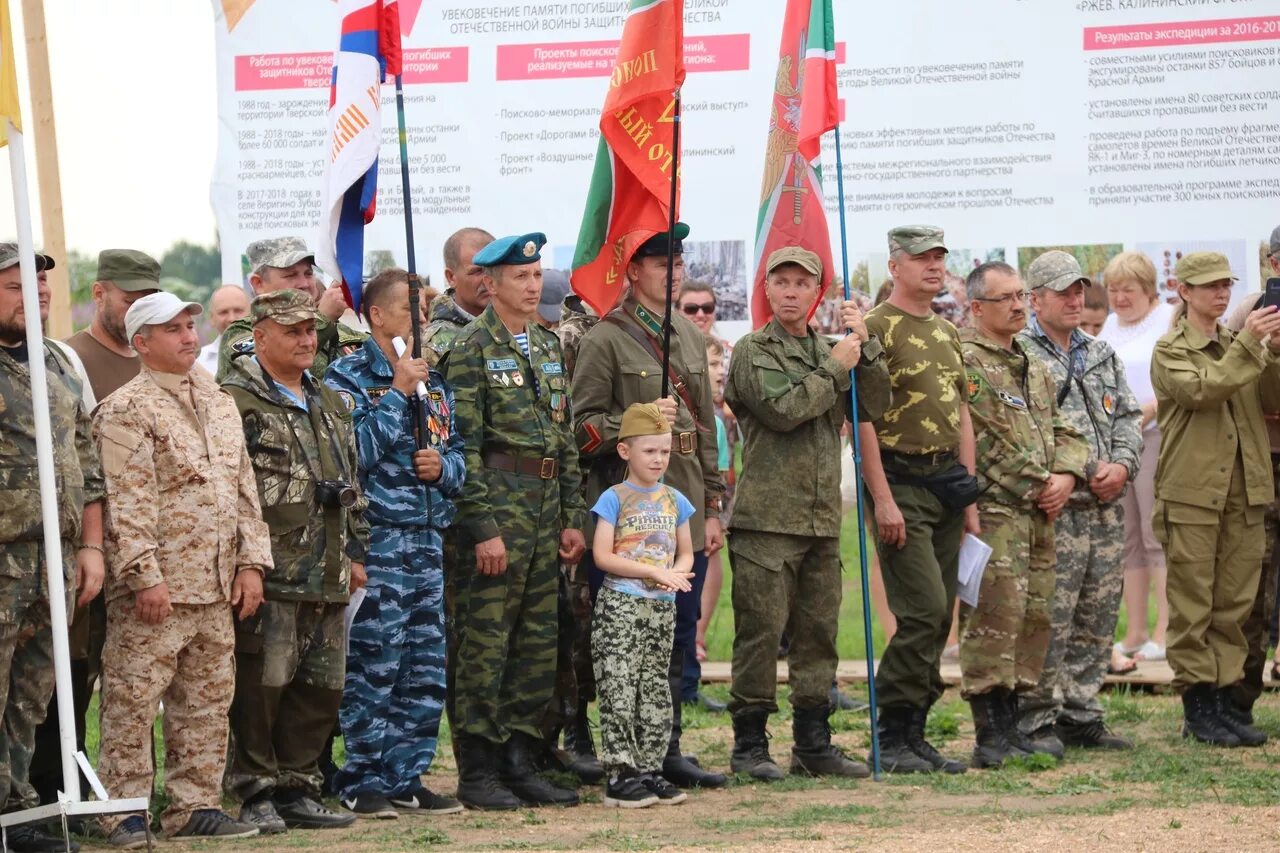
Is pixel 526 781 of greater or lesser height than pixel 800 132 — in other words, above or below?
below

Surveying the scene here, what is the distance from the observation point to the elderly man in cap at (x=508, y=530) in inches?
290

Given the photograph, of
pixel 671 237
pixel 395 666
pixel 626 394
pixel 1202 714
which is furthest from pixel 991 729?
pixel 395 666

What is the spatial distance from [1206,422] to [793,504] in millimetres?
2415

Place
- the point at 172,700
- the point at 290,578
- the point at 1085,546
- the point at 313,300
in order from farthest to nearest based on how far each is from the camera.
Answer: the point at 1085,546, the point at 313,300, the point at 290,578, the point at 172,700

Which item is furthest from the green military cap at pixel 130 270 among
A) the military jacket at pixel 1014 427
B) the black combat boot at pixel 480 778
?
the military jacket at pixel 1014 427

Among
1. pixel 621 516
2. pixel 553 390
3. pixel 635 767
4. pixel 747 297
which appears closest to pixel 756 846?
pixel 635 767

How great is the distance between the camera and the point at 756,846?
6.22 metres

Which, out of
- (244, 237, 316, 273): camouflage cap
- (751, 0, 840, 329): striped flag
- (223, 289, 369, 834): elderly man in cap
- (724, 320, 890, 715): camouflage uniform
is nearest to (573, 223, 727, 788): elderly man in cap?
(724, 320, 890, 715): camouflage uniform

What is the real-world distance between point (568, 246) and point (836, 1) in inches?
85.4

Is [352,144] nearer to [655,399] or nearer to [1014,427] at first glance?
[655,399]

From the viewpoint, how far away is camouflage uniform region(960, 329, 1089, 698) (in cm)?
837

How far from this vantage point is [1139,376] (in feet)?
35.0

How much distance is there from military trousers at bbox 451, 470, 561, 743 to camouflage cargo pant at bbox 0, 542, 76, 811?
Result: 1707mm

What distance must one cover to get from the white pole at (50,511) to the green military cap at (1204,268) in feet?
18.3
